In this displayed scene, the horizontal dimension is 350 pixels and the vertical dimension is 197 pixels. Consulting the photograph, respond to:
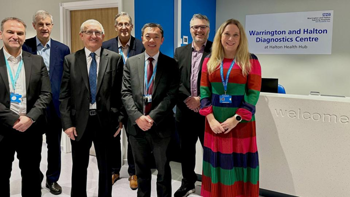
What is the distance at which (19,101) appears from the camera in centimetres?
247

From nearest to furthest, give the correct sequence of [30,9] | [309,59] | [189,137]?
[189,137] < [30,9] < [309,59]

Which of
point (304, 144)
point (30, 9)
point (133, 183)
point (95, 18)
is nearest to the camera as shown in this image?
point (304, 144)

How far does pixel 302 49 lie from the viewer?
5.56m

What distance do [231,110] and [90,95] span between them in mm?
1115

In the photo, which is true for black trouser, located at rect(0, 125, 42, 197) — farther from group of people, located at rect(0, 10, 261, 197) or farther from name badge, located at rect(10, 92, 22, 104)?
name badge, located at rect(10, 92, 22, 104)

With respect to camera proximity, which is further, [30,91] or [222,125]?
[30,91]

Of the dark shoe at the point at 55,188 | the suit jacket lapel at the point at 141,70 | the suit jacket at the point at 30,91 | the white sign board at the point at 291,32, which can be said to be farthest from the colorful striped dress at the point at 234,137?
the white sign board at the point at 291,32

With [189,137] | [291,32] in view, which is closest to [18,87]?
[189,137]

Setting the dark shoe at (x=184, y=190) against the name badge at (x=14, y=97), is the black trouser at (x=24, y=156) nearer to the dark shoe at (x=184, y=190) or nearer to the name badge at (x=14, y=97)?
the name badge at (x=14, y=97)

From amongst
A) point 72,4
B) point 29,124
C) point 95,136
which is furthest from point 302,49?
point 29,124

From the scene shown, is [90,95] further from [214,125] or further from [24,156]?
[214,125]

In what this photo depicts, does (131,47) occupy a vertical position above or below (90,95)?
above

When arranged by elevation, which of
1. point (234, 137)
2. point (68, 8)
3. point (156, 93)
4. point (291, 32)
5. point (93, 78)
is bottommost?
point (234, 137)

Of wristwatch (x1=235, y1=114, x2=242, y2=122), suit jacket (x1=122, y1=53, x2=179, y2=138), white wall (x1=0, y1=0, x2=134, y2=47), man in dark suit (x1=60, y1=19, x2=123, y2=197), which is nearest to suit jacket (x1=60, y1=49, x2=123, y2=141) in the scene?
man in dark suit (x1=60, y1=19, x2=123, y2=197)
